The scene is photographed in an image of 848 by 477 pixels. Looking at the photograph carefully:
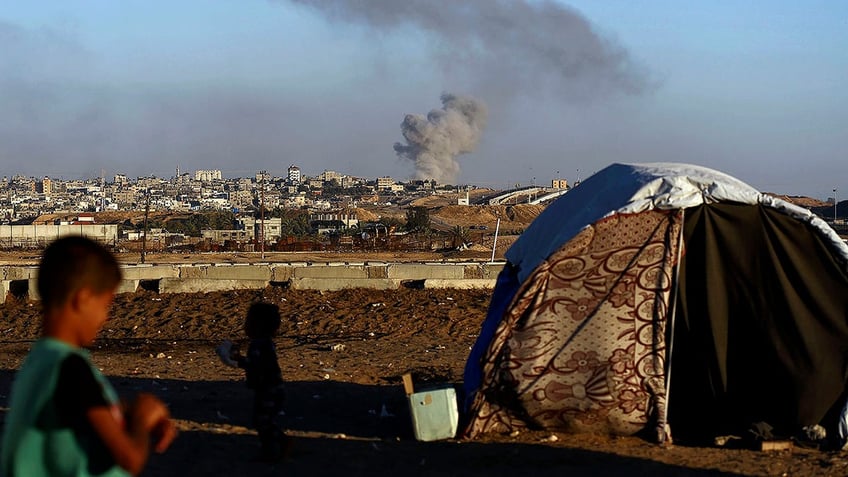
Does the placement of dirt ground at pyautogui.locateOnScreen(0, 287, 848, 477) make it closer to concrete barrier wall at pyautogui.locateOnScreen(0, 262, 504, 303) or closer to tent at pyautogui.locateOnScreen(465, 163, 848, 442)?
tent at pyautogui.locateOnScreen(465, 163, 848, 442)

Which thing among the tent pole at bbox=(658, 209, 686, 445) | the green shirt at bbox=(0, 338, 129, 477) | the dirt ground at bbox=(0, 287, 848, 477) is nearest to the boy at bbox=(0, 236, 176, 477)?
the green shirt at bbox=(0, 338, 129, 477)

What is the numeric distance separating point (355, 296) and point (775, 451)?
14.2m

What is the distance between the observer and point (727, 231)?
9.36 meters

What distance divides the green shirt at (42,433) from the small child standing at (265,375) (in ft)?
15.5

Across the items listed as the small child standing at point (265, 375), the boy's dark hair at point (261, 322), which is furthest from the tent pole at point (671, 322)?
the boy's dark hair at point (261, 322)

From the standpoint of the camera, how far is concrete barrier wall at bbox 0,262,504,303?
915 inches

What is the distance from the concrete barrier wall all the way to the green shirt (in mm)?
19436

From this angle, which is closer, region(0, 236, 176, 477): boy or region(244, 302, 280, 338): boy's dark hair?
region(0, 236, 176, 477): boy

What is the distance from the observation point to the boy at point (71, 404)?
3414mm

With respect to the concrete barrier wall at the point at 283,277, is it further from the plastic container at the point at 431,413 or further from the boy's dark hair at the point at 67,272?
the boy's dark hair at the point at 67,272

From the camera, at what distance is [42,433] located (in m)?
3.48

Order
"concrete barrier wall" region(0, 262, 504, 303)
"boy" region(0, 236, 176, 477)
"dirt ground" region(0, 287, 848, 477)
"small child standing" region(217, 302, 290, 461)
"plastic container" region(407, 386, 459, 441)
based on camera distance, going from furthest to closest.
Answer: "concrete barrier wall" region(0, 262, 504, 303), "plastic container" region(407, 386, 459, 441), "dirt ground" region(0, 287, 848, 477), "small child standing" region(217, 302, 290, 461), "boy" region(0, 236, 176, 477)

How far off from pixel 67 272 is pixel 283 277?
21.7 meters

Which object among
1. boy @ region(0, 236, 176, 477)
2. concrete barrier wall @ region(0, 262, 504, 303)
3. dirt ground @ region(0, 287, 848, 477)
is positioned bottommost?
dirt ground @ region(0, 287, 848, 477)
